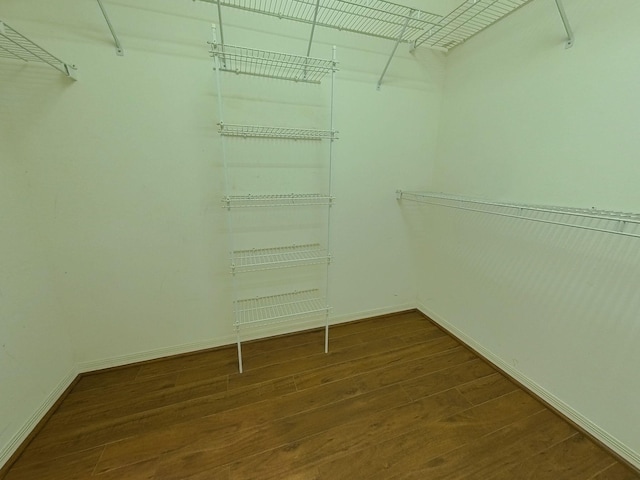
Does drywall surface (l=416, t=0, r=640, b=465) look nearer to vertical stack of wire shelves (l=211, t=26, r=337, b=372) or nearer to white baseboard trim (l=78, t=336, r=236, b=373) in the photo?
vertical stack of wire shelves (l=211, t=26, r=337, b=372)

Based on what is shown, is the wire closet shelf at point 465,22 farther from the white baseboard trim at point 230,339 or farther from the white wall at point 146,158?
the white baseboard trim at point 230,339

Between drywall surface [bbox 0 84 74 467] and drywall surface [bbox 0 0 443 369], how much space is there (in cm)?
5

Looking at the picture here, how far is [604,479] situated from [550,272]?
2.95ft

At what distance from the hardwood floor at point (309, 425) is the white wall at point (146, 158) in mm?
237

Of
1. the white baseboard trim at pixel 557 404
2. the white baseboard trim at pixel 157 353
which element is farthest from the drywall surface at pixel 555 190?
the white baseboard trim at pixel 157 353

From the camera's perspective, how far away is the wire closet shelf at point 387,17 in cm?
142

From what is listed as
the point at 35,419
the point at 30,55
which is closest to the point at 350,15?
the point at 30,55

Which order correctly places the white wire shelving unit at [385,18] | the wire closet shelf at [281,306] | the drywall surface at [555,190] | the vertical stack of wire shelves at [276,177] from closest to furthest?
the drywall surface at [555,190] → the white wire shelving unit at [385,18] → the vertical stack of wire shelves at [276,177] → the wire closet shelf at [281,306]

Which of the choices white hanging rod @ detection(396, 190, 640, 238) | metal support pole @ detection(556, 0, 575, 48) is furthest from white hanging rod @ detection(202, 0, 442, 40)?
white hanging rod @ detection(396, 190, 640, 238)

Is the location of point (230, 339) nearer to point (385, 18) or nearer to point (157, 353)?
point (157, 353)

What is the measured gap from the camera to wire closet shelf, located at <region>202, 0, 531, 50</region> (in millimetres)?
1424

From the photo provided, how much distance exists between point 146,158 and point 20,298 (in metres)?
0.90

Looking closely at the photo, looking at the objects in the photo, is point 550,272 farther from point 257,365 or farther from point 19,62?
point 19,62

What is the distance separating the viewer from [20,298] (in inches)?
48.5
